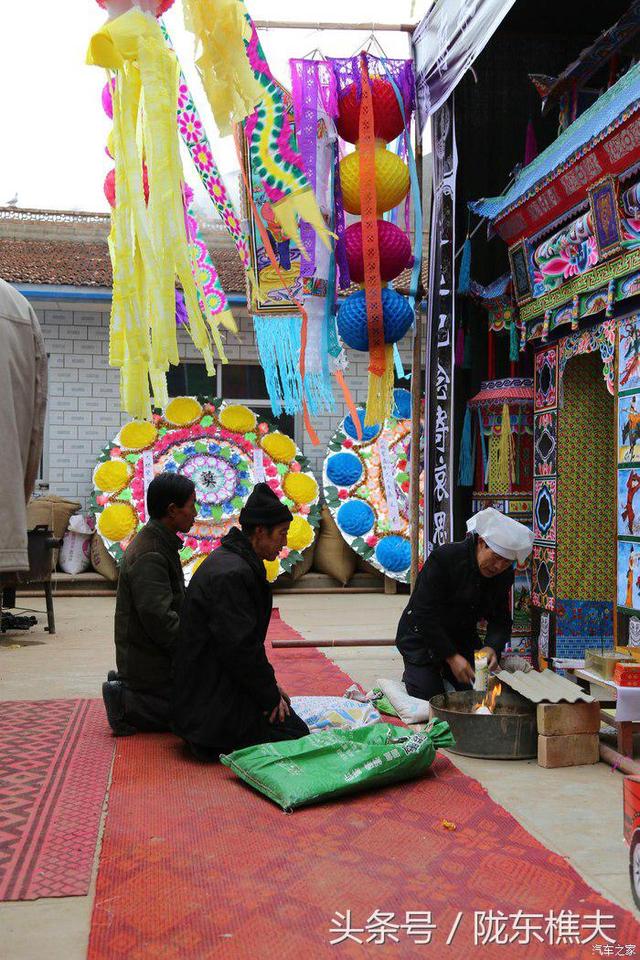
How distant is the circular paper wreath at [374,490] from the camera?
10.5 m

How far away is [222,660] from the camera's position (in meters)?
3.74

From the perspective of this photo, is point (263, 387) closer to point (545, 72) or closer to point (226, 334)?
point (226, 334)

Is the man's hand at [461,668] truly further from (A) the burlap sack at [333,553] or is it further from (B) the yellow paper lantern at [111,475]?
(B) the yellow paper lantern at [111,475]

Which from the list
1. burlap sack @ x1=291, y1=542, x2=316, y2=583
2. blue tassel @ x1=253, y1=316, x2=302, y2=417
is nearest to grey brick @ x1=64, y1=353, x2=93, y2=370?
burlap sack @ x1=291, y1=542, x2=316, y2=583

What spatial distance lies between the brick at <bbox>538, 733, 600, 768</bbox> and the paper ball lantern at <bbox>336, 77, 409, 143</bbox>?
3460mm

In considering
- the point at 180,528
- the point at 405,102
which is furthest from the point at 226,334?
the point at 180,528

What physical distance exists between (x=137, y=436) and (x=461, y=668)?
6.97 meters

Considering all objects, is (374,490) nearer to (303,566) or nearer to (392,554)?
(392,554)

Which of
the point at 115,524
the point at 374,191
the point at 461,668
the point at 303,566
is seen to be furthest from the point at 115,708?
the point at 303,566

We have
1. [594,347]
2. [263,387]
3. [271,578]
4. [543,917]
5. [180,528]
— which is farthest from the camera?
[263,387]

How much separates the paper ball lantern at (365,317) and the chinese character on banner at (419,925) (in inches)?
137

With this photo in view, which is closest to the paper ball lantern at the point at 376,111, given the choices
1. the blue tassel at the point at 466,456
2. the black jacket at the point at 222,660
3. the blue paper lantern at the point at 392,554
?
the blue tassel at the point at 466,456

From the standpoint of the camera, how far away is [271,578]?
10.2m

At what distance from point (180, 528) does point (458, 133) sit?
380cm
